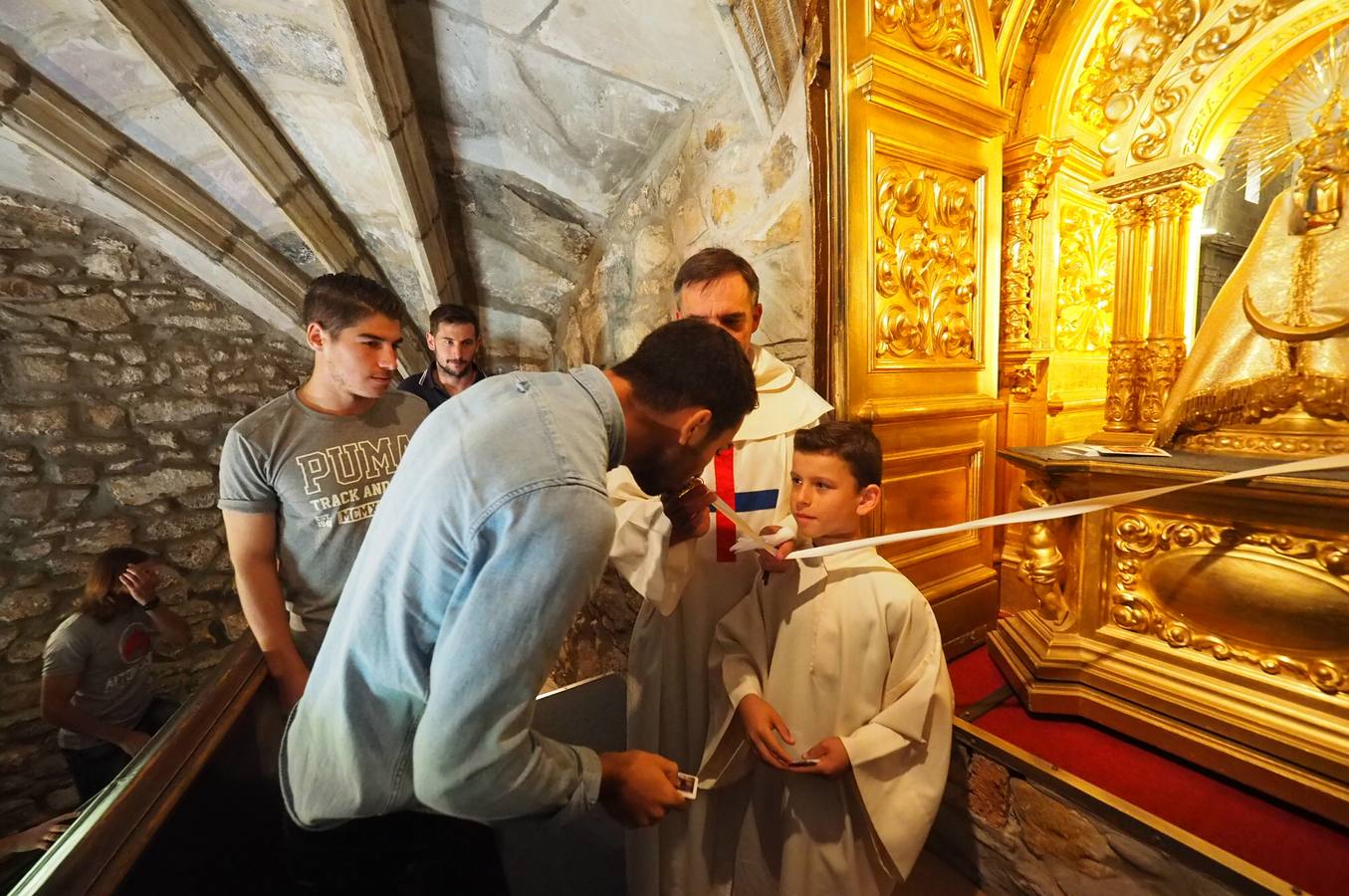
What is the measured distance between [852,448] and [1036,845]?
143 cm

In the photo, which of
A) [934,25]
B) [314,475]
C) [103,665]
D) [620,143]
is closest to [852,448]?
[314,475]

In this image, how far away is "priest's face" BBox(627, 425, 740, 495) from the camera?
3.36 ft

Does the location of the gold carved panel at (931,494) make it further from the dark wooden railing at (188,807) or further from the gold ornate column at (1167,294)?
the dark wooden railing at (188,807)

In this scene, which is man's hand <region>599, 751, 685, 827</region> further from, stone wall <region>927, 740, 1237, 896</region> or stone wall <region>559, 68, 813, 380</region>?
stone wall <region>559, 68, 813, 380</region>

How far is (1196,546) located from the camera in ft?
5.46

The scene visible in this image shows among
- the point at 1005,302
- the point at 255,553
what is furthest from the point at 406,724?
the point at 1005,302

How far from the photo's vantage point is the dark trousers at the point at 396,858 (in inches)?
40.6

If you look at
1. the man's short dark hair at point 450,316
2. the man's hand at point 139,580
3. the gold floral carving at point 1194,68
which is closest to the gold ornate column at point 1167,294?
the gold floral carving at point 1194,68

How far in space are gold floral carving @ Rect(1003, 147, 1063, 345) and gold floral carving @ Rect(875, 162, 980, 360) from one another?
→ 0.50 metres

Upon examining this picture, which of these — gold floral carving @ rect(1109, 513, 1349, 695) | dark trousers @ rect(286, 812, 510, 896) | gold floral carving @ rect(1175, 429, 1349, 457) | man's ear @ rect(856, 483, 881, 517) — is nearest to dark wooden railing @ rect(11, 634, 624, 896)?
dark trousers @ rect(286, 812, 510, 896)

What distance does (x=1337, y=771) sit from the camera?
139 cm

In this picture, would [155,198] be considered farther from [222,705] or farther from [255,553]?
[222,705]

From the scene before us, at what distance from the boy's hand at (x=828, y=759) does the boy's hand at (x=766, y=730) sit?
51mm

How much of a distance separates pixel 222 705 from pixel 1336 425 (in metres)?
3.49
